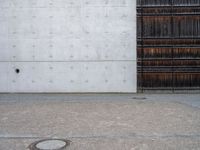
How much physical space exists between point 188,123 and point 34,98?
7560 mm

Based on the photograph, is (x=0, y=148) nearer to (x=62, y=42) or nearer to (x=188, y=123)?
(x=188, y=123)

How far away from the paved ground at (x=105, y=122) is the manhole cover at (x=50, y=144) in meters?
0.16

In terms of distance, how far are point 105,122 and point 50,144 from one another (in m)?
2.41

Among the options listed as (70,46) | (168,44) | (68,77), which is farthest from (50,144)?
(168,44)

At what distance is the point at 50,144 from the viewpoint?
6.68 metres

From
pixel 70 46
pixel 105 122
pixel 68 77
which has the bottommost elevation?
pixel 105 122

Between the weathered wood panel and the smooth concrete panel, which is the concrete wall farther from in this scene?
the weathered wood panel

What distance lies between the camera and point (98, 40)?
1534 centimetres

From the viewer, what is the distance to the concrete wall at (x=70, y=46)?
15305 mm

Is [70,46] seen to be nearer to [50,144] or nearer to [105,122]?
[105,122]

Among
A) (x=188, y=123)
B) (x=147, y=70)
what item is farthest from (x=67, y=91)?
(x=188, y=123)

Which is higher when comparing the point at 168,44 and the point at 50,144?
the point at 168,44

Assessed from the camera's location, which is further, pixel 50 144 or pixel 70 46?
pixel 70 46

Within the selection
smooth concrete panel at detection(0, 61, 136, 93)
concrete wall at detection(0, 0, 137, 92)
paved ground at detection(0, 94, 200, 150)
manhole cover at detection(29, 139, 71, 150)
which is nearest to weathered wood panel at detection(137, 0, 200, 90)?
concrete wall at detection(0, 0, 137, 92)
